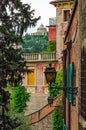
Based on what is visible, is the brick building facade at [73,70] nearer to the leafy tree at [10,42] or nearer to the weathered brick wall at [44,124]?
the leafy tree at [10,42]

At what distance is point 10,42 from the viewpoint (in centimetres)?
2630

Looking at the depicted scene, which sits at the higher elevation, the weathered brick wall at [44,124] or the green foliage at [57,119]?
the green foliage at [57,119]

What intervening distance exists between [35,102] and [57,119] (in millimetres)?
14087

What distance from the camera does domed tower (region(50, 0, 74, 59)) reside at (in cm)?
4569

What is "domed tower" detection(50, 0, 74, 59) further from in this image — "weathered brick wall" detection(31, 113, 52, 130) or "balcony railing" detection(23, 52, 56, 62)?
"weathered brick wall" detection(31, 113, 52, 130)

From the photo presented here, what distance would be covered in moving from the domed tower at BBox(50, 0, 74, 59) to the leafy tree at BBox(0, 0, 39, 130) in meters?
18.6

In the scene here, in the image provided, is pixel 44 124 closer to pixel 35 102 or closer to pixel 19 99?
pixel 19 99

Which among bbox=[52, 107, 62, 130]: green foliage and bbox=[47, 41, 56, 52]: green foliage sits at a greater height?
bbox=[47, 41, 56, 52]: green foliage

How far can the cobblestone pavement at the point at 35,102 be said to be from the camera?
43.5m

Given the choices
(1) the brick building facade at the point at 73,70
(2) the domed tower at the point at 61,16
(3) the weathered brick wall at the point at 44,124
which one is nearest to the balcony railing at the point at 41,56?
(2) the domed tower at the point at 61,16

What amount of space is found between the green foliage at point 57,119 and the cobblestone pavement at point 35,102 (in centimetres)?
1056

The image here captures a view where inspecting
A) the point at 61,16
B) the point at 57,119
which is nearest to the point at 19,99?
the point at 57,119

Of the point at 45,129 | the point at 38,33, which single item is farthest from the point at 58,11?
the point at 38,33

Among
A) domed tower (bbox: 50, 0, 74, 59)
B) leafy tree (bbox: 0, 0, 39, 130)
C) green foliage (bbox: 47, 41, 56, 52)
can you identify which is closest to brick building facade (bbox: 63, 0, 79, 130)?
leafy tree (bbox: 0, 0, 39, 130)
